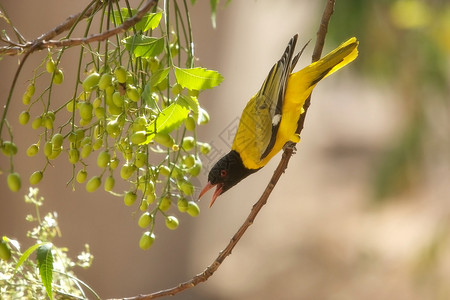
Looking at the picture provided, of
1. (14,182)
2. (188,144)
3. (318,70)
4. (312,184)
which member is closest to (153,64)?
(188,144)

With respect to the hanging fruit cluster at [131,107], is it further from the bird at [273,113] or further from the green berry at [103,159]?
the bird at [273,113]

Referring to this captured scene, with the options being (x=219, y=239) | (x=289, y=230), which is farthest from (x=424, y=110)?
(x=289, y=230)

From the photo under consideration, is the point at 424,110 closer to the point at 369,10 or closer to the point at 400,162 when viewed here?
the point at 400,162

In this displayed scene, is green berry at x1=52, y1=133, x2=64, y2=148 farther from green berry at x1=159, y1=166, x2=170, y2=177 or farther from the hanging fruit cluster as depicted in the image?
green berry at x1=159, y1=166, x2=170, y2=177

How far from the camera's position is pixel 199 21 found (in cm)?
316

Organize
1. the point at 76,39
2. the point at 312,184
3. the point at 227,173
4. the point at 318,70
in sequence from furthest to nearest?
the point at 312,184 < the point at 227,173 < the point at 318,70 < the point at 76,39

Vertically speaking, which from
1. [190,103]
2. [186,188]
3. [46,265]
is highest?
[190,103]

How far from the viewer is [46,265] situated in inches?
27.7

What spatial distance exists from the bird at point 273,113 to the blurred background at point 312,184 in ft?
0.44

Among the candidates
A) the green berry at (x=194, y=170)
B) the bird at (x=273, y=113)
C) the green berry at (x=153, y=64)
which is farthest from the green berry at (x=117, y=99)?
the bird at (x=273, y=113)

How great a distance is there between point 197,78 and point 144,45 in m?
0.07

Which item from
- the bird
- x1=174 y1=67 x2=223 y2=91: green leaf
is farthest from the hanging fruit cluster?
the bird

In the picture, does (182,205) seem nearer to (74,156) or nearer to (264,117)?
(74,156)

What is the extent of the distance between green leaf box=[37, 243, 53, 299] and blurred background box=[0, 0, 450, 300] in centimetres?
39
